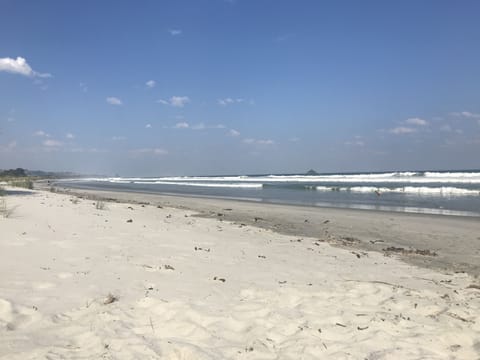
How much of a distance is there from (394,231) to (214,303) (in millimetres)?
8199

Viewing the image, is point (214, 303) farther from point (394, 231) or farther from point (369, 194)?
point (369, 194)

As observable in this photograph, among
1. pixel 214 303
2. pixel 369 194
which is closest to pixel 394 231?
pixel 214 303

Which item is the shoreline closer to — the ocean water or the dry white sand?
the dry white sand

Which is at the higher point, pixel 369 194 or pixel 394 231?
pixel 369 194

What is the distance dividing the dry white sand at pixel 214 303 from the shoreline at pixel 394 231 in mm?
1183

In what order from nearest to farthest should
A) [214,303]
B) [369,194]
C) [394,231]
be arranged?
[214,303] < [394,231] < [369,194]

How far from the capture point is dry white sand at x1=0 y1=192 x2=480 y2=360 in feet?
11.2

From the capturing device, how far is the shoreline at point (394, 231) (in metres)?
7.91

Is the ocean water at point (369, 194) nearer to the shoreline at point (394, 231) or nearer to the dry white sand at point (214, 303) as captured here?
the shoreline at point (394, 231)

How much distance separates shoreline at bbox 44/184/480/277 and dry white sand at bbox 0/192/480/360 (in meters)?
1.18

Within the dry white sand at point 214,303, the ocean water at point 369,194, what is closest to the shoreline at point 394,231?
the dry white sand at point 214,303

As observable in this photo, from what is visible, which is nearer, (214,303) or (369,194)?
(214,303)

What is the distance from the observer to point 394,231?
37.0 feet

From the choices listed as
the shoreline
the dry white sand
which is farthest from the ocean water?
the dry white sand
